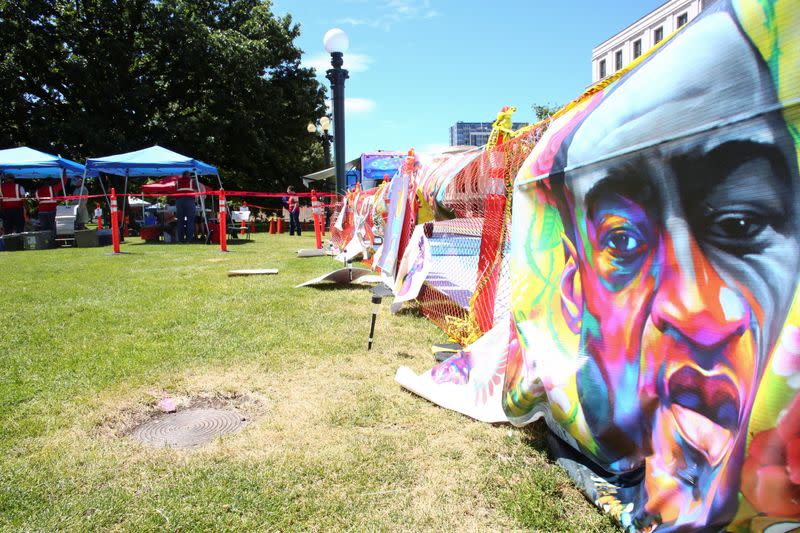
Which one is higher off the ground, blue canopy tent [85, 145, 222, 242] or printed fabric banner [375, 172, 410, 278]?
blue canopy tent [85, 145, 222, 242]

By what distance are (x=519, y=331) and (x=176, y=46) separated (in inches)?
1238

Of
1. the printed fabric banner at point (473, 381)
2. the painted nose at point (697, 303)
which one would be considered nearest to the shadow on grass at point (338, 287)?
the printed fabric banner at point (473, 381)

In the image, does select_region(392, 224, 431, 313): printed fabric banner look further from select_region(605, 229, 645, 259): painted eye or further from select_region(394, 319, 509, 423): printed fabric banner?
select_region(605, 229, 645, 259): painted eye

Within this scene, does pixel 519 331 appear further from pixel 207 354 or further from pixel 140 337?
pixel 140 337

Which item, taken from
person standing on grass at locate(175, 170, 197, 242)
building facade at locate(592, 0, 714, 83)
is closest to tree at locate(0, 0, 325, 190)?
person standing on grass at locate(175, 170, 197, 242)

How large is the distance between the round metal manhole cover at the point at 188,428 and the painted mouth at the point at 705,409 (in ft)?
7.28

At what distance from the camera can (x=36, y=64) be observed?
27359 mm

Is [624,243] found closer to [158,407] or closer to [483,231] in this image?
[483,231]

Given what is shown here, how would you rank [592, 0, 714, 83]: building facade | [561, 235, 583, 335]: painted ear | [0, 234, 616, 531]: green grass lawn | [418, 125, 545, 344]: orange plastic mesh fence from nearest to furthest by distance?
[0, 234, 616, 531]: green grass lawn → [561, 235, 583, 335]: painted ear → [418, 125, 545, 344]: orange plastic mesh fence → [592, 0, 714, 83]: building facade

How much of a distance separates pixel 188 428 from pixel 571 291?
2.18 metres

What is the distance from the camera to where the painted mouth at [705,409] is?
1412 mm

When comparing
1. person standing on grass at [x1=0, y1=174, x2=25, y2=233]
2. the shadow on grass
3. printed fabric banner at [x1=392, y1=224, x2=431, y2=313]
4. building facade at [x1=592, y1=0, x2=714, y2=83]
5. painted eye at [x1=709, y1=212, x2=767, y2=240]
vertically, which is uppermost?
building facade at [x1=592, y1=0, x2=714, y2=83]

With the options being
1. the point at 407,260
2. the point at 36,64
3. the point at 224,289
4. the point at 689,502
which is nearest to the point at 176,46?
the point at 36,64

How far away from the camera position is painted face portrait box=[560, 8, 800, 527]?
52.4 inches
